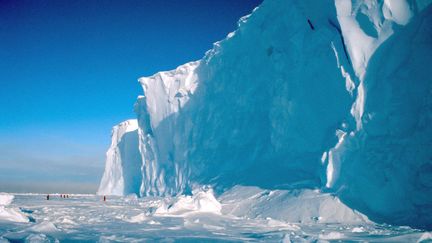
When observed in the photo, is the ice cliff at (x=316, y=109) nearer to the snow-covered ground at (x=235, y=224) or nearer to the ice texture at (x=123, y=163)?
the snow-covered ground at (x=235, y=224)

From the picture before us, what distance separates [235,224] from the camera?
1034 centimetres

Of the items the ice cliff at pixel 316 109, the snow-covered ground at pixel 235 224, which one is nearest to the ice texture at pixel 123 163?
the ice cliff at pixel 316 109

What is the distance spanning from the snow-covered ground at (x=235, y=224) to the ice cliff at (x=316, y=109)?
0.83m

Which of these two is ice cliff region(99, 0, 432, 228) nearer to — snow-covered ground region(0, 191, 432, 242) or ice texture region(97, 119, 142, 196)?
snow-covered ground region(0, 191, 432, 242)

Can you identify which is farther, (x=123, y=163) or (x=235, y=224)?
(x=123, y=163)

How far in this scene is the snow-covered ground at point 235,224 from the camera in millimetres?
7602

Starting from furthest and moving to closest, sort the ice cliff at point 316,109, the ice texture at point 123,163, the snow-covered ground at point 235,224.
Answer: the ice texture at point 123,163 → the ice cliff at point 316,109 → the snow-covered ground at point 235,224

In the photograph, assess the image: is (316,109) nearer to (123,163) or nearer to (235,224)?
(235,224)

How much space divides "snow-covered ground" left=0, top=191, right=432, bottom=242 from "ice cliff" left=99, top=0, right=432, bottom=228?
0.83 meters

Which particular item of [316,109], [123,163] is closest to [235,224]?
[316,109]

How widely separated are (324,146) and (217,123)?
8037 millimetres

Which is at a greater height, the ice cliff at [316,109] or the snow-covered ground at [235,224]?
the ice cliff at [316,109]

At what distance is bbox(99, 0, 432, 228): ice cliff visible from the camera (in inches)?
409

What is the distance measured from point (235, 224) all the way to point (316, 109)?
610cm
